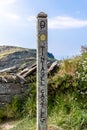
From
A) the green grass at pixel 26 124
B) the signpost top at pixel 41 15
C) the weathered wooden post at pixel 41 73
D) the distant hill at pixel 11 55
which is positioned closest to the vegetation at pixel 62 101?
the green grass at pixel 26 124

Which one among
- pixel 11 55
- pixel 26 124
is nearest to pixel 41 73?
pixel 26 124

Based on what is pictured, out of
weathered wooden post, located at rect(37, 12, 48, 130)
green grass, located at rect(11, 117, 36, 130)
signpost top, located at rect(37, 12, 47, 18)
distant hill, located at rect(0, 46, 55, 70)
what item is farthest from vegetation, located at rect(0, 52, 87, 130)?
distant hill, located at rect(0, 46, 55, 70)

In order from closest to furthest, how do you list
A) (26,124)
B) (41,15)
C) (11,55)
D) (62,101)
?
1. (41,15)
2. (26,124)
3. (62,101)
4. (11,55)

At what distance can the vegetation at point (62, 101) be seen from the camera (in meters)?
10.6

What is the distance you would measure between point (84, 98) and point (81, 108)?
340 mm

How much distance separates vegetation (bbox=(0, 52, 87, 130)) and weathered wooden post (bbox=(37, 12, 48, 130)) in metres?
1.30

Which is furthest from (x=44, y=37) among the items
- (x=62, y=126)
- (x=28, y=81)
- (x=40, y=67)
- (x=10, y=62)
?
(x=10, y=62)

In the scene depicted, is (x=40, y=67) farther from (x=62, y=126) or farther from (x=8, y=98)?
(x=8, y=98)

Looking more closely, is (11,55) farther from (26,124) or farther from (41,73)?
(41,73)

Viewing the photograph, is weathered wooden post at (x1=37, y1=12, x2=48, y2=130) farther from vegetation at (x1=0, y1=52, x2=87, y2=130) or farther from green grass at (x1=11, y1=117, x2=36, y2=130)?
green grass at (x1=11, y1=117, x2=36, y2=130)

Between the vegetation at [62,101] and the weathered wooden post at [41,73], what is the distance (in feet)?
4.28

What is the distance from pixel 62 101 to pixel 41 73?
2263 millimetres

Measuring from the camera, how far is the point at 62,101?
36.8ft

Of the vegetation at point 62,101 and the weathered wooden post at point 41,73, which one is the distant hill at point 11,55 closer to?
the vegetation at point 62,101
